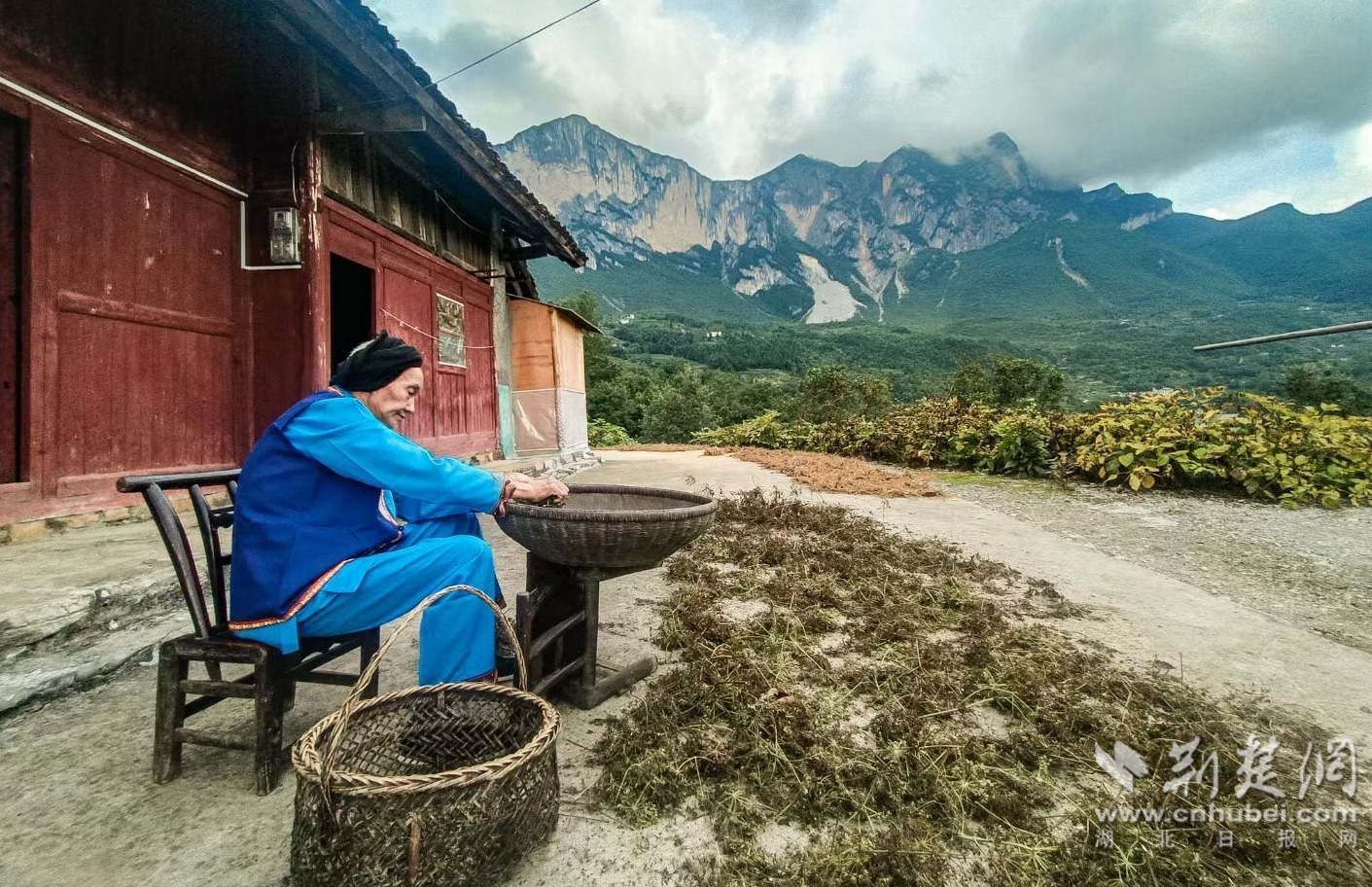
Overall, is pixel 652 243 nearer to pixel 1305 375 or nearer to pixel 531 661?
pixel 1305 375

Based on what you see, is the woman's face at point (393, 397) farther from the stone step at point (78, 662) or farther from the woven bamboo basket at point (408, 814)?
the stone step at point (78, 662)

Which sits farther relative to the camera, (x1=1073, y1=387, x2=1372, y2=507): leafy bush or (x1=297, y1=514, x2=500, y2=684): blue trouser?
(x1=1073, y1=387, x2=1372, y2=507): leafy bush

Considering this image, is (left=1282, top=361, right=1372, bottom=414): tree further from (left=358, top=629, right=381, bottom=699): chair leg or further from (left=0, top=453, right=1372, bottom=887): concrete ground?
(left=358, top=629, right=381, bottom=699): chair leg

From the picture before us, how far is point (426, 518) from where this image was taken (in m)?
2.23

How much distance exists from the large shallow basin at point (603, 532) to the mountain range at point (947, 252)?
58428 millimetres

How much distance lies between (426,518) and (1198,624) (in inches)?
148

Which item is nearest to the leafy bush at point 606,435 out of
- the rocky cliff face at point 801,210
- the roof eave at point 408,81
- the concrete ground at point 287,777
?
the roof eave at point 408,81

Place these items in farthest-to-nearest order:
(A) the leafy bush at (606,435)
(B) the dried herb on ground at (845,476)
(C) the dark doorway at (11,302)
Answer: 1. (A) the leafy bush at (606,435)
2. (B) the dried herb on ground at (845,476)
3. (C) the dark doorway at (11,302)

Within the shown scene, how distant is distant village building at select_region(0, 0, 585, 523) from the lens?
10.7 feet

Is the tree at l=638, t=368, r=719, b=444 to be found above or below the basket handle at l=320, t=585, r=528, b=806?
above

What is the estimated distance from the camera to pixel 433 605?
193 centimetres

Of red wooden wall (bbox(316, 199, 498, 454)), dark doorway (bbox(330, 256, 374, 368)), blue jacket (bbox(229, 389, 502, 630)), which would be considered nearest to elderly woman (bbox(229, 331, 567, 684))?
blue jacket (bbox(229, 389, 502, 630))

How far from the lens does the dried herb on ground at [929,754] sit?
4.74 ft

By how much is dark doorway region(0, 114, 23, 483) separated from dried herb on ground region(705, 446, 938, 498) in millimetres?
6910
